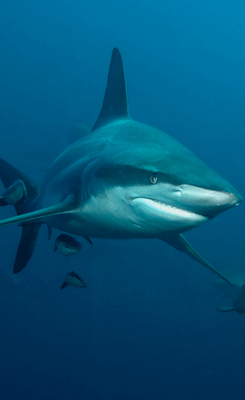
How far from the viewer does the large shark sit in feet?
4.98

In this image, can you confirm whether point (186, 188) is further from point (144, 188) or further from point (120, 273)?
point (120, 273)

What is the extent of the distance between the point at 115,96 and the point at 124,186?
2.45m

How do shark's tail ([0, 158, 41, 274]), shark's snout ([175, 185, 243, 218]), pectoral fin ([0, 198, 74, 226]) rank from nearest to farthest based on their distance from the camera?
shark's snout ([175, 185, 243, 218]) < pectoral fin ([0, 198, 74, 226]) < shark's tail ([0, 158, 41, 274])

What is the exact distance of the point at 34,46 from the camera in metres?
45.0

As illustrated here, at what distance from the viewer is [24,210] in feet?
14.1

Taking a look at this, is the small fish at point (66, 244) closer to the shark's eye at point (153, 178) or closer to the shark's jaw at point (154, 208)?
the shark's jaw at point (154, 208)

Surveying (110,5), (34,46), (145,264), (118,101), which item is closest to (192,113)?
(110,5)

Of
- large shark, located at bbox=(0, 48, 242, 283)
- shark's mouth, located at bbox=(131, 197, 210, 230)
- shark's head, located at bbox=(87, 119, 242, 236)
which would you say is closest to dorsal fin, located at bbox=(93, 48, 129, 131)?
large shark, located at bbox=(0, 48, 242, 283)

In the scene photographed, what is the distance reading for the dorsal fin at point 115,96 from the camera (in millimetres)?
3656

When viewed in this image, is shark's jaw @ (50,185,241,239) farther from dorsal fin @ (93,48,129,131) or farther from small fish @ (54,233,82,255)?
dorsal fin @ (93,48,129,131)

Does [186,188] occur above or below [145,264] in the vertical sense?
above

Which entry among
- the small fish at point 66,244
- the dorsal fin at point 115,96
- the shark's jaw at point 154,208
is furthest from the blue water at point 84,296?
the shark's jaw at point 154,208

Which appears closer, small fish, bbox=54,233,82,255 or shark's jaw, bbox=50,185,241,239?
shark's jaw, bbox=50,185,241,239

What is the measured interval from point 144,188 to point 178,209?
26 centimetres
